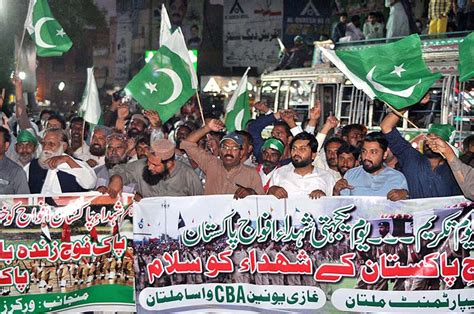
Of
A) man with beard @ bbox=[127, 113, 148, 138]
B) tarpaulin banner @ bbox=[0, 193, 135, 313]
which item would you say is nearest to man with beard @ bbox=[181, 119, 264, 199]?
tarpaulin banner @ bbox=[0, 193, 135, 313]

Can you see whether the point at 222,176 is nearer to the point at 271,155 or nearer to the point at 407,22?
the point at 271,155

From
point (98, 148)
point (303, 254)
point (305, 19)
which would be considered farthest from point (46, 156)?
point (305, 19)

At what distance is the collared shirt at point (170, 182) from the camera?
6891 mm

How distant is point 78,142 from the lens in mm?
9797

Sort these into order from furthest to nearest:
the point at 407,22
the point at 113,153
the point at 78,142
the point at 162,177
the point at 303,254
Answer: the point at 407,22, the point at 78,142, the point at 113,153, the point at 162,177, the point at 303,254

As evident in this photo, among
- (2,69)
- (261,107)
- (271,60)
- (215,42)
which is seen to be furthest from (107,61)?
(261,107)

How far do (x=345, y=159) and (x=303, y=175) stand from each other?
90 centimetres

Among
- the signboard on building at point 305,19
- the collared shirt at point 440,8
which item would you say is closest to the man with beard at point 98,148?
the collared shirt at point 440,8

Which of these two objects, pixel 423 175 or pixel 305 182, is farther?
pixel 305 182

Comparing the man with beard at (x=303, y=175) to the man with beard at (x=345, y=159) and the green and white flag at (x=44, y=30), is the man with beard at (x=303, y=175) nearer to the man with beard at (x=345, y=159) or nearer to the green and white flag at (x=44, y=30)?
the man with beard at (x=345, y=159)

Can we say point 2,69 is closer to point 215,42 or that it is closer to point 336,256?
point 215,42

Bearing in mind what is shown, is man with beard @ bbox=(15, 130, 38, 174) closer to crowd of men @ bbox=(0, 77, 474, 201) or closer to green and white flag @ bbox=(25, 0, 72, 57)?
crowd of men @ bbox=(0, 77, 474, 201)

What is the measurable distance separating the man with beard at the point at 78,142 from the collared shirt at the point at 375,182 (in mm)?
3240

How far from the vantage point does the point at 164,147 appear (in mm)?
6949
